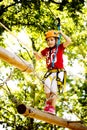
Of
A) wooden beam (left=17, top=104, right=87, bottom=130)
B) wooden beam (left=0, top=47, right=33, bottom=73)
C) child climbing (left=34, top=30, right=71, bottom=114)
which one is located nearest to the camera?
wooden beam (left=0, top=47, right=33, bottom=73)

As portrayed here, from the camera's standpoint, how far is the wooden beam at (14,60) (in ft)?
15.6

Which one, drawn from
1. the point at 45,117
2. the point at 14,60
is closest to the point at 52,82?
the point at 45,117

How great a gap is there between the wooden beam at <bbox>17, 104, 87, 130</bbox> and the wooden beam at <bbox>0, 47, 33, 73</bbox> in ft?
2.06

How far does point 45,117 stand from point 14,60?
115cm

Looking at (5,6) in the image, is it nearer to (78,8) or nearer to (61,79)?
(78,8)

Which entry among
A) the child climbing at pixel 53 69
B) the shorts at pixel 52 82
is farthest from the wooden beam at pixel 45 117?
the shorts at pixel 52 82

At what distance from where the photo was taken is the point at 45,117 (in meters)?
5.57

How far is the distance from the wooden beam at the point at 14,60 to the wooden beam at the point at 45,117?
2.06 feet

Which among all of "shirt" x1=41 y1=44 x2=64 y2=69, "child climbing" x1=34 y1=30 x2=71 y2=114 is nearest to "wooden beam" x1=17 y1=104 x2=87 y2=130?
"child climbing" x1=34 y1=30 x2=71 y2=114

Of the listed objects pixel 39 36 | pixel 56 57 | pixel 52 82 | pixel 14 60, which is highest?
pixel 39 36

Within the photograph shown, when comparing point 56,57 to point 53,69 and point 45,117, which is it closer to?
point 53,69

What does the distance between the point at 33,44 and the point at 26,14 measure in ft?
15.6

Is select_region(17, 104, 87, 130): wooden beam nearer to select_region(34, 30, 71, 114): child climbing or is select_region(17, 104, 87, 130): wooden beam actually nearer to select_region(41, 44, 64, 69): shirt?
select_region(34, 30, 71, 114): child climbing

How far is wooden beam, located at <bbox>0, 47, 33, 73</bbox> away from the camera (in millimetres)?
4746
